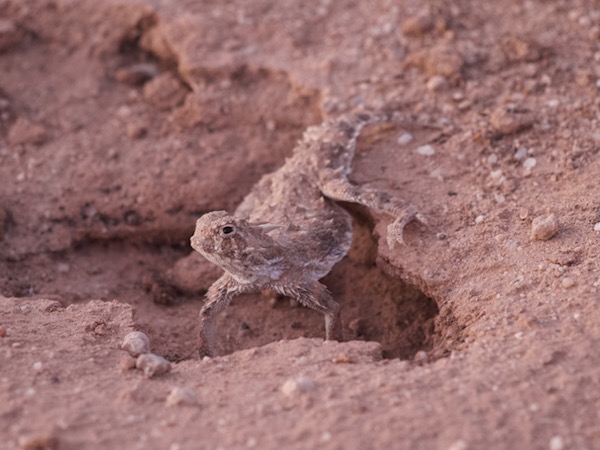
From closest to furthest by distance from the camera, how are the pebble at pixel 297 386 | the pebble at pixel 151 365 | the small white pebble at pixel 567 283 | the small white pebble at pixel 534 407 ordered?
the small white pebble at pixel 534 407 → the pebble at pixel 297 386 → the pebble at pixel 151 365 → the small white pebble at pixel 567 283

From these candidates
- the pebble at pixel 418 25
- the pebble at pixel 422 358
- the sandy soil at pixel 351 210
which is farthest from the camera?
the pebble at pixel 418 25

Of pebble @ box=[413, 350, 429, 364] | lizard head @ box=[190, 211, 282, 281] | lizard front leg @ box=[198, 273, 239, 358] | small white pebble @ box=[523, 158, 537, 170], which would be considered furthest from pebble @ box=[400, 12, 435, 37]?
pebble @ box=[413, 350, 429, 364]

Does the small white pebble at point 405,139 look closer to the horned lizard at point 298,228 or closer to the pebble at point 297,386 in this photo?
the horned lizard at point 298,228

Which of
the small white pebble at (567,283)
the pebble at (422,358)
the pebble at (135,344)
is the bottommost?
the pebble at (422,358)

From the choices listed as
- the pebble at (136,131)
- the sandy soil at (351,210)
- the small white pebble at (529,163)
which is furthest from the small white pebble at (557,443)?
the pebble at (136,131)

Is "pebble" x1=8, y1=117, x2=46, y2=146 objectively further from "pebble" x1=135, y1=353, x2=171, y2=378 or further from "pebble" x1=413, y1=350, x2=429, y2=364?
"pebble" x1=413, y1=350, x2=429, y2=364

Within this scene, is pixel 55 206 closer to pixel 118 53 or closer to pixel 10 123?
pixel 10 123

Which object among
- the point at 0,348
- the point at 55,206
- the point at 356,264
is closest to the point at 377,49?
the point at 356,264
